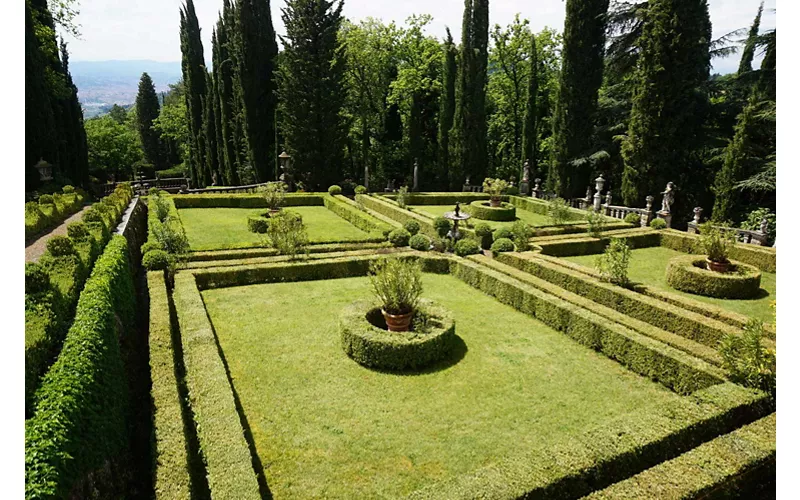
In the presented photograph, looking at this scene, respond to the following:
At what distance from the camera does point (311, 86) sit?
28922 mm

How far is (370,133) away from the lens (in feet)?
123

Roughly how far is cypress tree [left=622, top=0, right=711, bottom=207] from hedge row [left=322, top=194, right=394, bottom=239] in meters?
13.1

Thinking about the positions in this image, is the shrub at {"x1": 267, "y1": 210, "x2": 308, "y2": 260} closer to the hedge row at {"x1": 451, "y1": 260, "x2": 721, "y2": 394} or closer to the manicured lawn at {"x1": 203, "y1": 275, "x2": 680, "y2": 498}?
the manicured lawn at {"x1": 203, "y1": 275, "x2": 680, "y2": 498}

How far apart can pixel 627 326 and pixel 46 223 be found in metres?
16.9

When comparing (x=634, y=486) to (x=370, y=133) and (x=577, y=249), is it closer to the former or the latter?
(x=577, y=249)

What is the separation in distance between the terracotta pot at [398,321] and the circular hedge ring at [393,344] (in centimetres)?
32

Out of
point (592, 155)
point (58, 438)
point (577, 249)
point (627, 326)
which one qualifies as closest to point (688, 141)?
point (592, 155)

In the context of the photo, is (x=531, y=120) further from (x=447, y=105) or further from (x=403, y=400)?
(x=403, y=400)

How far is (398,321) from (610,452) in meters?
4.66

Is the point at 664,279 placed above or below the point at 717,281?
below

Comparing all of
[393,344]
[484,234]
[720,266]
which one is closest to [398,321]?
[393,344]

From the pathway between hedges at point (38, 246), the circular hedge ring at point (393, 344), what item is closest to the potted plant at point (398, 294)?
the circular hedge ring at point (393, 344)

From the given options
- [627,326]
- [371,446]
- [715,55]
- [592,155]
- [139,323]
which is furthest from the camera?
[592,155]

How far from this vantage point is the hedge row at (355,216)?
60.0 feet
